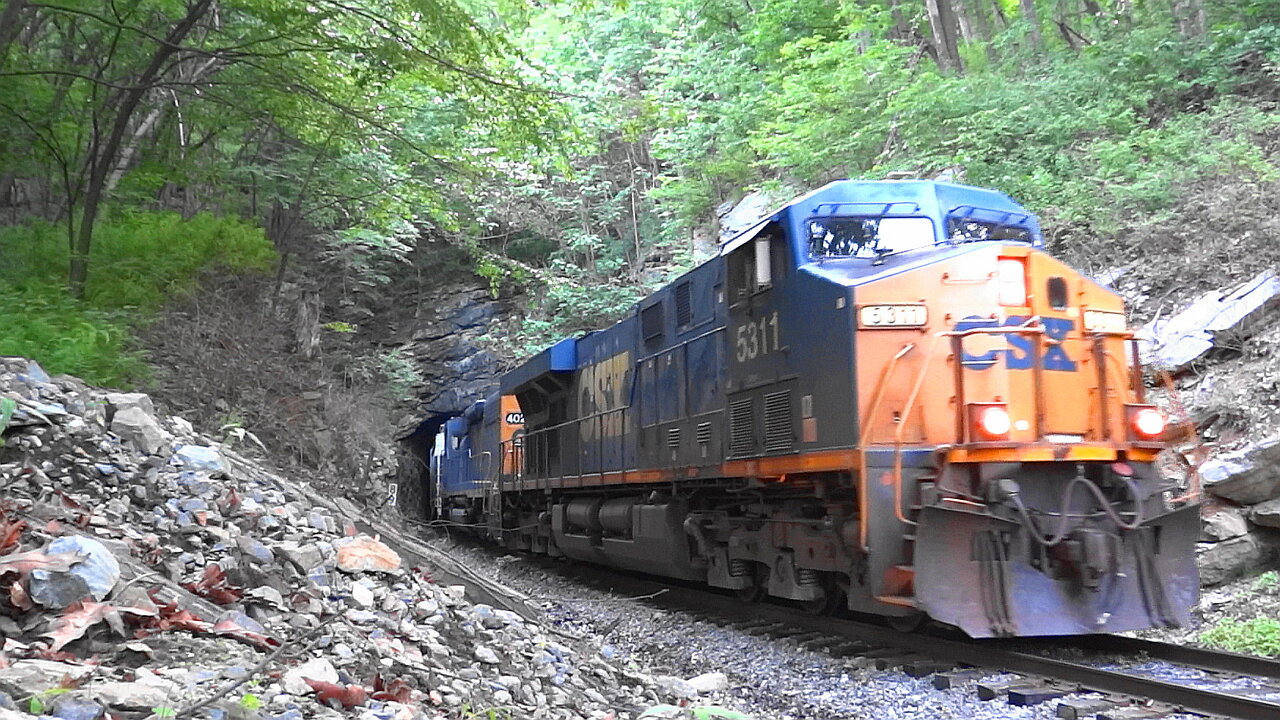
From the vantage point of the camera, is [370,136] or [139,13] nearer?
[139,13]

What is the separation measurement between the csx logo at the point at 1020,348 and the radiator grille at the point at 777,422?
1472 millimetres

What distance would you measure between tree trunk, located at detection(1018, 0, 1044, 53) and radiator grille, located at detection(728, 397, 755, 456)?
44.8ft

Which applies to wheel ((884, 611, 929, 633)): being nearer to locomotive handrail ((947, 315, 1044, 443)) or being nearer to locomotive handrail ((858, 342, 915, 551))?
locomotive handrail ((858, 342, 915, 551))

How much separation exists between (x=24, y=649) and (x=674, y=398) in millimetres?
7138

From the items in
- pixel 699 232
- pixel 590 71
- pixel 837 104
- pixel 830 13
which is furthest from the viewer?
pixel 590 71

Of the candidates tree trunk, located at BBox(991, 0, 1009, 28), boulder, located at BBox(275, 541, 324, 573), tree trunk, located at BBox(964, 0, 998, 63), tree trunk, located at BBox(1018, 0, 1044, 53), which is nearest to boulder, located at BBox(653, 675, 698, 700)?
boulder, located at BBox(275, 541, 324, 573)

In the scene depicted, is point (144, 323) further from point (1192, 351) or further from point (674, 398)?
point (1192, 351)

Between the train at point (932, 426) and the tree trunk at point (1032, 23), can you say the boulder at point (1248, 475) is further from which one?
the tree trunk at point (1032, 23)

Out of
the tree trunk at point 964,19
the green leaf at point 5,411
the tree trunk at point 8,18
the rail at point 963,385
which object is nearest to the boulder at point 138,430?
the green leaf at point 5,411

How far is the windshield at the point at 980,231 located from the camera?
779cm

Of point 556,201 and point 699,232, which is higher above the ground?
point 556,201

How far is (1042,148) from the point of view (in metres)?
14.6

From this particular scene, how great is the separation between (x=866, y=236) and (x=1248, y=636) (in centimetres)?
389

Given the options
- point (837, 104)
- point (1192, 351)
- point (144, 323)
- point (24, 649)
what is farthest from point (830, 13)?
point (24, 649)
